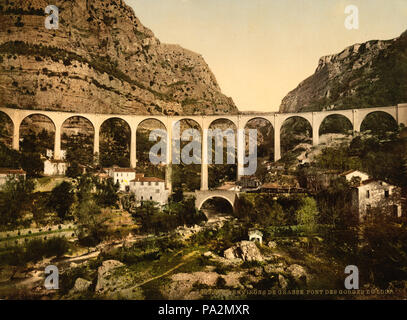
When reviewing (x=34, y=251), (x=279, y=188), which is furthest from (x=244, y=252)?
(x=34, y=251)

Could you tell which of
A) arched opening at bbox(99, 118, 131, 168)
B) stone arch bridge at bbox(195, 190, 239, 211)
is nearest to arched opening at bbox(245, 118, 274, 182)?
stone arch bridge at bbox(195, 190, 239, 211)

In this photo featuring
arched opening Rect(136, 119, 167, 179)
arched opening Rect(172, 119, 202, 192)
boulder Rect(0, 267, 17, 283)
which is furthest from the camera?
arched opening Rect(172, 119, 202, 192)

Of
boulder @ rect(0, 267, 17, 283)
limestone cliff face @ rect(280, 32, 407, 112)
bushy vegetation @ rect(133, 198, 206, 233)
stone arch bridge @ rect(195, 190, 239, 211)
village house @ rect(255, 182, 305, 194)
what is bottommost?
boulder @ rect(0, 267, 17, 283)

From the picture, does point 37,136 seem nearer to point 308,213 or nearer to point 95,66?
point 95,66

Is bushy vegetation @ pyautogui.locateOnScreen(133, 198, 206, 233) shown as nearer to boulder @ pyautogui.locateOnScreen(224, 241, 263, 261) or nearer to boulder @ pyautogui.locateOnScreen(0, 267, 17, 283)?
boulder @ pyautogui.locateOnScreen(224, 241, 263, 261)
